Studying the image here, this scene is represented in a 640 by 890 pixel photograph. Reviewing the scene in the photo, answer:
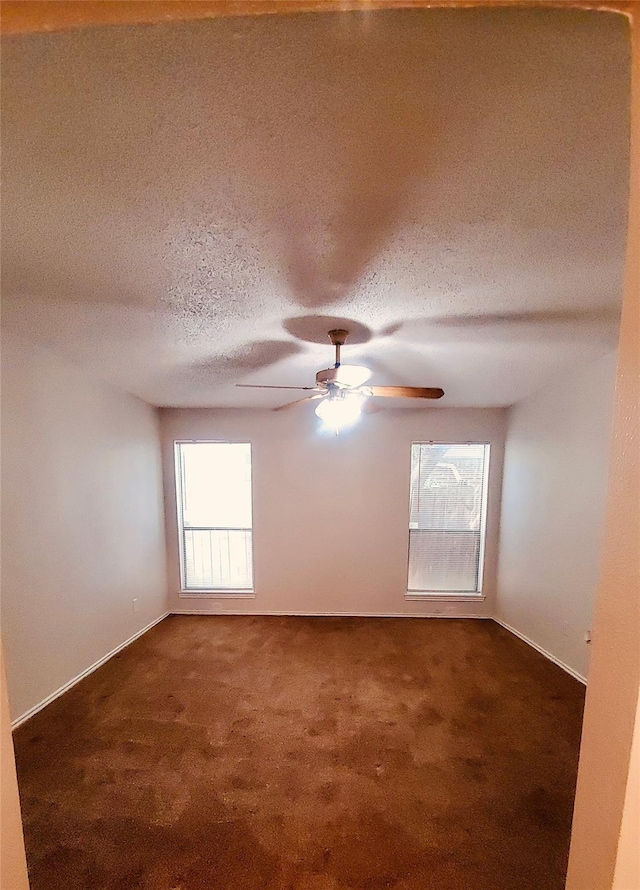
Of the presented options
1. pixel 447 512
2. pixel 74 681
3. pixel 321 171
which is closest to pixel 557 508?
pixel 447 512

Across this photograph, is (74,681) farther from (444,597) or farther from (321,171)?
(321,171)

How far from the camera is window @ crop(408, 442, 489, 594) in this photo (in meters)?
4.05

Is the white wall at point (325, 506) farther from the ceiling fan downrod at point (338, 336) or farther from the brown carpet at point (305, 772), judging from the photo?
the ceiling fan downrod at point (338, 336)

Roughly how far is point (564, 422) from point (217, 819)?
3566mm

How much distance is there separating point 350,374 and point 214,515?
292cm

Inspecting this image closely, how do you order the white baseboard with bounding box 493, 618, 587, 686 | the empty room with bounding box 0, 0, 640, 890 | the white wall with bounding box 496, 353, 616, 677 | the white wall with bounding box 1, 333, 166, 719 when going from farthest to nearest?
the white baseboard with bounding box 493, 618, 587, 686 < the white wall with bounding box 496, 353, 616, 677 < the white wall with bounding box 1, 333, 166, 719 < the empty room with bounding box 0, 0, 640, 890

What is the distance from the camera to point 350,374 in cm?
198

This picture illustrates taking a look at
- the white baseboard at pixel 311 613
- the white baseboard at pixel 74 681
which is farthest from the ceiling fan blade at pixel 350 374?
the white baseboard at pixel 311 613

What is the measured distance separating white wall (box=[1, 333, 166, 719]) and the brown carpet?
33 centimetres

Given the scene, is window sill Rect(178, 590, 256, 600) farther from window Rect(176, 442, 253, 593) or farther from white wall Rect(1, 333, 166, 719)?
white wall Rect(1, 333, 166, 719)

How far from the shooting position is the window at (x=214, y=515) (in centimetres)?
419

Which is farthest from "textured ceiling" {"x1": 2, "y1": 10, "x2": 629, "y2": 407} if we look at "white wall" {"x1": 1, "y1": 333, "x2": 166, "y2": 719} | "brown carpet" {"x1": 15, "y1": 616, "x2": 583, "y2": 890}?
"brown carpet" {"x1": 15, "y1": 616, "x2": 583, "y2": 890}

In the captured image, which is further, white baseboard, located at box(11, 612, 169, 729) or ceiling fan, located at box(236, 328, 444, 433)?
white baseboard, located at box(11, 612, 169, 729)

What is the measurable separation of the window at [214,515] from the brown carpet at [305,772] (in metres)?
1.02
